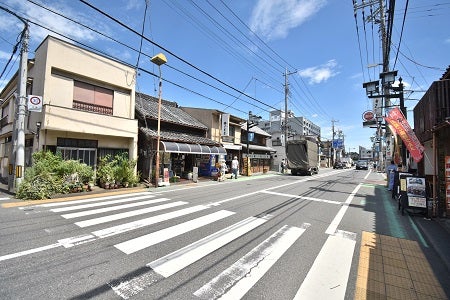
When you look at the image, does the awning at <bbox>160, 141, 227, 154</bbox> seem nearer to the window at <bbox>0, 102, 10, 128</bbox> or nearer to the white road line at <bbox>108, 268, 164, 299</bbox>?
the white road line at <bbox>108, 268, 164, 299</bbox>

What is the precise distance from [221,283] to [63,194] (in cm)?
1021

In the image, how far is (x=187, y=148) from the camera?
16766mm

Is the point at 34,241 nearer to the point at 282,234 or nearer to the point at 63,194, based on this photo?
the point at 282,234

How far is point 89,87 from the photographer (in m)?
13.5

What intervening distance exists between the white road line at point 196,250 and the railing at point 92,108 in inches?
458

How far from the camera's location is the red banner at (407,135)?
877 centimetres

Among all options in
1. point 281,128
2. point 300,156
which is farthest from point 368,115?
point 281,128

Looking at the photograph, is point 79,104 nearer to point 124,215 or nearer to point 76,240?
point 124,215

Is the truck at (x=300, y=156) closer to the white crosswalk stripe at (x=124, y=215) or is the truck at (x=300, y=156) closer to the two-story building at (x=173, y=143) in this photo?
the two-story building at (x=173, y=143)

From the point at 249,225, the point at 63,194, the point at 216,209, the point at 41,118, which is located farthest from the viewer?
the point at 41,118

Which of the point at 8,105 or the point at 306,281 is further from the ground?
the point at 8,105

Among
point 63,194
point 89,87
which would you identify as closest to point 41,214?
point 63,194

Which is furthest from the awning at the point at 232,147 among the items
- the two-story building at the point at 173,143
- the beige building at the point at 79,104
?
the beige building at the point at 79,104

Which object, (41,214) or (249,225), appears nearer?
(249,225)
